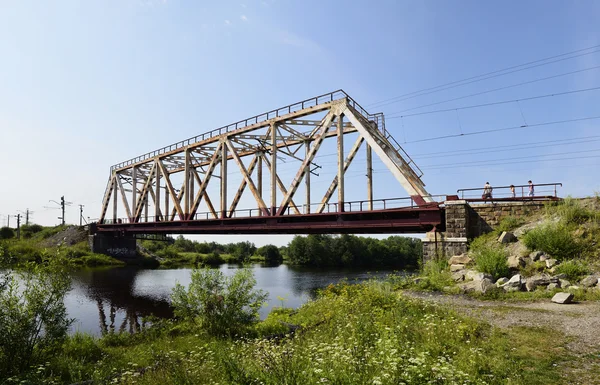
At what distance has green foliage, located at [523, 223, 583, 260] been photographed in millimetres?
13414

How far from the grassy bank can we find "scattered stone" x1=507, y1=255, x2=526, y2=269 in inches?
229

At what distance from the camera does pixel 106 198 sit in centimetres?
5856

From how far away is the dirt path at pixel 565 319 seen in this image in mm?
5801

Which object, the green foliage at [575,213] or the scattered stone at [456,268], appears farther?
the scattered stone at [456,268]

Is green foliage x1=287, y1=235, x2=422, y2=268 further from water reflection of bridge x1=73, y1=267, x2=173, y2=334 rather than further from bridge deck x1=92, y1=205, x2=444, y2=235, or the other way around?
water reflection of bridge x1=73, y1=267, x2=173, y2=334

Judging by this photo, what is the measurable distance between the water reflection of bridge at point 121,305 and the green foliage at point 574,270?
→ 17.2 metres

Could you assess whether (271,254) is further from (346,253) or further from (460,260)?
(460,260)

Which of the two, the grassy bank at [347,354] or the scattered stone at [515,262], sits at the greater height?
the scattered stone at [515,262]

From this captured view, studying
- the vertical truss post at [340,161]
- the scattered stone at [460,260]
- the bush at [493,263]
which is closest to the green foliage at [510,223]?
the bush at [493,263]

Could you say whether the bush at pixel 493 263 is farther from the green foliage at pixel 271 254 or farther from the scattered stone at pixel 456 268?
the green foliage at pixel 271 254

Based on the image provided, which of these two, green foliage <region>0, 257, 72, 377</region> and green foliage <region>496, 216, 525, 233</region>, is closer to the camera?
green foliage <region>0, 257, 72, 377</region>

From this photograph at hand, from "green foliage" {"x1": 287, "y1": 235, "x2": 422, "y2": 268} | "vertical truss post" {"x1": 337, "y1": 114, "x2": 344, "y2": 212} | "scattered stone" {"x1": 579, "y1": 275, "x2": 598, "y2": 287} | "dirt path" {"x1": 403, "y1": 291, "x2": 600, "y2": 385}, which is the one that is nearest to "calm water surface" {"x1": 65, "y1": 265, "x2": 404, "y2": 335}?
"vertical truss post" {"x1": 337, "y1": 114, "x2": 344, "y2": 212}

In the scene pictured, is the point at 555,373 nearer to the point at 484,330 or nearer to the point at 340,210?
the point at 484,330

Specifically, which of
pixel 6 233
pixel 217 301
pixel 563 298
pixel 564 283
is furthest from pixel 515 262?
pixel 6 233
